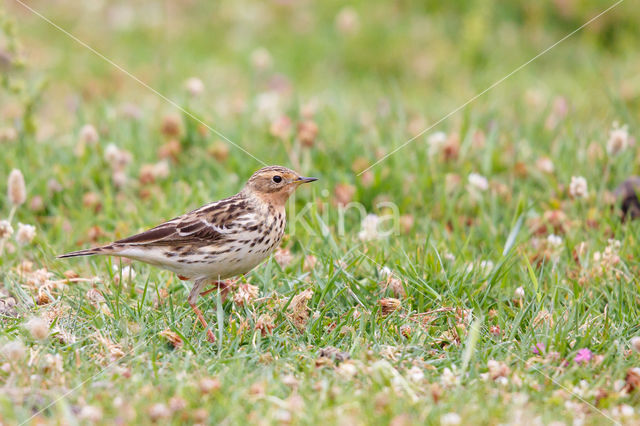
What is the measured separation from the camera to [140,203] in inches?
247

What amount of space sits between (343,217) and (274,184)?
1180mm

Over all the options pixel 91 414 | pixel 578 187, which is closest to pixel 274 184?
pixel 91 414

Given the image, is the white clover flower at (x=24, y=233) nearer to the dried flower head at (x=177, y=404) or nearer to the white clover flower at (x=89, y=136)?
the white clover flower at (x=89, y=136)

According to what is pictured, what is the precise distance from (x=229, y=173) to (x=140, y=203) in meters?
0.82

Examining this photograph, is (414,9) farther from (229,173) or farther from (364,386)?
(364,386)

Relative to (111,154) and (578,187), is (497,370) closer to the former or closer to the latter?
(578,187)

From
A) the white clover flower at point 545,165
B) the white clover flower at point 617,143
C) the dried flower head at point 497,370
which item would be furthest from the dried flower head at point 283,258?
the white clover flower at point 617,143

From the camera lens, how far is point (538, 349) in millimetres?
4176

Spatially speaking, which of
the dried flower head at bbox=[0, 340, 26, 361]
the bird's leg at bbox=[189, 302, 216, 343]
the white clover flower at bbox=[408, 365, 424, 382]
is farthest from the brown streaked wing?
the white clover flower at bbox=[408, 365, 424, 382]

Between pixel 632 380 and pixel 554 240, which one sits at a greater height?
pixel 554 240

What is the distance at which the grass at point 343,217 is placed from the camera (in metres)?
3.75

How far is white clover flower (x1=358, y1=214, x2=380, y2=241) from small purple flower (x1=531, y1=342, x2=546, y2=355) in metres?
1.60

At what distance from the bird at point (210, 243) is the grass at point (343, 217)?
224 millimetres

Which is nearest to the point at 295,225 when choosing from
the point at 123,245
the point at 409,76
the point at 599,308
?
the point at 123,245
